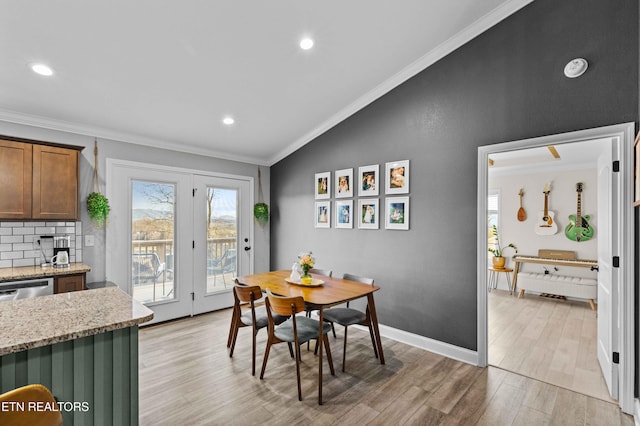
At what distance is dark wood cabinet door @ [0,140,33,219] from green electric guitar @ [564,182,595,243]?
7.50m

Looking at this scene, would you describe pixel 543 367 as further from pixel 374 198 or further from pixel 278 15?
pixel 278 15

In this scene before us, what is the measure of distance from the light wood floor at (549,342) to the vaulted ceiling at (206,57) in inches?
126

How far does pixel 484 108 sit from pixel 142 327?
461 centimetres

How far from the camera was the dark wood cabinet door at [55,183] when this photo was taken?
10.2ft

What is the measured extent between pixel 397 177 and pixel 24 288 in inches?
150

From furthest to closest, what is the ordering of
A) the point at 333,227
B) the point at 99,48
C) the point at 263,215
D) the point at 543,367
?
the point at 263,215
the point at 333,227
the point at 543,367
the point at 99,48

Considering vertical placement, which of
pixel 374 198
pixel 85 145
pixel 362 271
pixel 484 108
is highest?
pixel 484 108

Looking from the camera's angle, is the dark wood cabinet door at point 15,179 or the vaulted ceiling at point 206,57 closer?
the vaulted ceiling at point 206,57

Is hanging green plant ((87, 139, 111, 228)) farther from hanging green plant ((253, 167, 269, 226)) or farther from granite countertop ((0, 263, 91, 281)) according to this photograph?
hanging green plant ((253, 167, 269, 226))

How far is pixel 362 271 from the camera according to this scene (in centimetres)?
410

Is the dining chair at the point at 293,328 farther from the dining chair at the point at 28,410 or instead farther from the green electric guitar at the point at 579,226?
the green electric guitar at the point at 579,226

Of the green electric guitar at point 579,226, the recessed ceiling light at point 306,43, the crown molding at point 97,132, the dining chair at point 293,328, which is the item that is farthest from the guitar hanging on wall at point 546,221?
the crown molding at point 97,132

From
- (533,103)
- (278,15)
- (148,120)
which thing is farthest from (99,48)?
(533,103)

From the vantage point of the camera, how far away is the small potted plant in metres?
6.07
